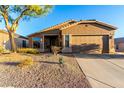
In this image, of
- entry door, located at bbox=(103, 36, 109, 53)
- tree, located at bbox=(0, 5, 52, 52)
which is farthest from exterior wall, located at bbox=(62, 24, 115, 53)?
tree, located at bbox=(0, 5, 52, 52)

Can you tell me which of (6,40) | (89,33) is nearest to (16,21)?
(89,33)

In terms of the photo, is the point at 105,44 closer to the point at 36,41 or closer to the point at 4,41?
the point at 36,41

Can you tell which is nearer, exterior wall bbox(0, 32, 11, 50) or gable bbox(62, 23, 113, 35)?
gable bbox(62, 23, 113, 35)

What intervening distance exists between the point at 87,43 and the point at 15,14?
799cm

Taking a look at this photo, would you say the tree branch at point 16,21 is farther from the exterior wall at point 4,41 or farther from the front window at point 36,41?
the exterior wall at point 4,41

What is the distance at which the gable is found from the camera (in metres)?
18.5

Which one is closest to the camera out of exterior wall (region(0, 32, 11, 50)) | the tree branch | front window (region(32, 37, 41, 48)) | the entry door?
the tree branch

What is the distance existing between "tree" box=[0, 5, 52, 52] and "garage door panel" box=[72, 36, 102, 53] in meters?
4.73

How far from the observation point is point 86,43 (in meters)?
18.5

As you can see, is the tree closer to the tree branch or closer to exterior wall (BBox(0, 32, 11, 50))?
the tree branch

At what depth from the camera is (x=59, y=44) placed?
19953mm

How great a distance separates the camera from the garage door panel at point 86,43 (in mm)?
18547
